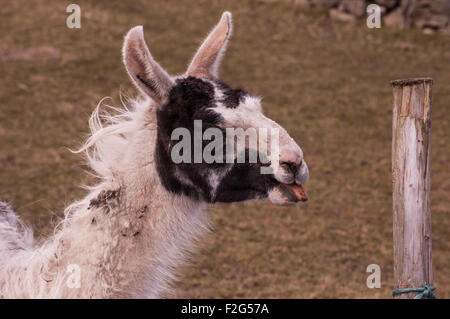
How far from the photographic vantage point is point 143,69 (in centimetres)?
317

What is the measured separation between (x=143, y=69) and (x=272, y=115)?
12.4m

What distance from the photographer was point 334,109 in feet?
52.5

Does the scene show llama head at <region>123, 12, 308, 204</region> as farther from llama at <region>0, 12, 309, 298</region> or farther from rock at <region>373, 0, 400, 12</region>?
rock at <region>373, 0, 400, 12</region>

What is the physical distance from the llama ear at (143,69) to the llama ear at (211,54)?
40 centimetres

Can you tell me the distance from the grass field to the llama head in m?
1.90

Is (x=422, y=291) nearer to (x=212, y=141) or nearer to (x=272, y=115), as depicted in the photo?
(x=212, y=141)

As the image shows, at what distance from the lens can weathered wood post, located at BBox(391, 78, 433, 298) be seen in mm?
3785

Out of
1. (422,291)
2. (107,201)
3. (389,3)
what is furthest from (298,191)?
(389,3)

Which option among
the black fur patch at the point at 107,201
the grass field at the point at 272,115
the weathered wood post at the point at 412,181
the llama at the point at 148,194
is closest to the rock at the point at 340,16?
the grass field at the point at 272,115

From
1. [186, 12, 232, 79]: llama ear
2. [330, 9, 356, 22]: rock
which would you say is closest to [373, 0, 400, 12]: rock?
[330, 9, 356, 22]: rock

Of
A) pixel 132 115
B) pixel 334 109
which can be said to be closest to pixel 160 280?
pixel 132 115

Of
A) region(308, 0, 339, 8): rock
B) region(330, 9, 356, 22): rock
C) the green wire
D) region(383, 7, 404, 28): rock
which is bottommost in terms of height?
the green wire

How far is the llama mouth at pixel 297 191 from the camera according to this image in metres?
3.12
